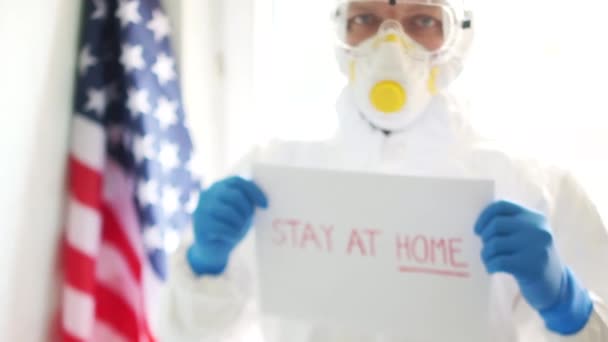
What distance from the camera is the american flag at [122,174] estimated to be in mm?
1246

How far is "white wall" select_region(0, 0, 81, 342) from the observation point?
1.13 m

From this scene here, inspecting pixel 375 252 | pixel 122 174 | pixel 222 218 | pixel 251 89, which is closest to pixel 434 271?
pixel 375 252

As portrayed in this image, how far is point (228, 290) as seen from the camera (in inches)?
38.5

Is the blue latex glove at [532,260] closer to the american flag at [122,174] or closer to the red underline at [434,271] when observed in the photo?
the red underline at [434,271]

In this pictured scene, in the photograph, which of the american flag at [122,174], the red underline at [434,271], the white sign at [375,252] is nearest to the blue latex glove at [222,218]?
the white sign at [375,252]

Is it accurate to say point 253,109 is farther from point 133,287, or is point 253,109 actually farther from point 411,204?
point 411,204

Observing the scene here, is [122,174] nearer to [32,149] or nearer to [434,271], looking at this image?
[32,149]

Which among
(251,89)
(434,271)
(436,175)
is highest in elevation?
(251,89)

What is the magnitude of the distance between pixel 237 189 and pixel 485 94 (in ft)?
2.26

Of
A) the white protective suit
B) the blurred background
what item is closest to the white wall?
the blurred background

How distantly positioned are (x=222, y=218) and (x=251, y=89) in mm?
675

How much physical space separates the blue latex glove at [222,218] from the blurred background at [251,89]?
0.22 m

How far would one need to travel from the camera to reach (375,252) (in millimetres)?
910

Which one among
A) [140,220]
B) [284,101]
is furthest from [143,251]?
[284,101]
